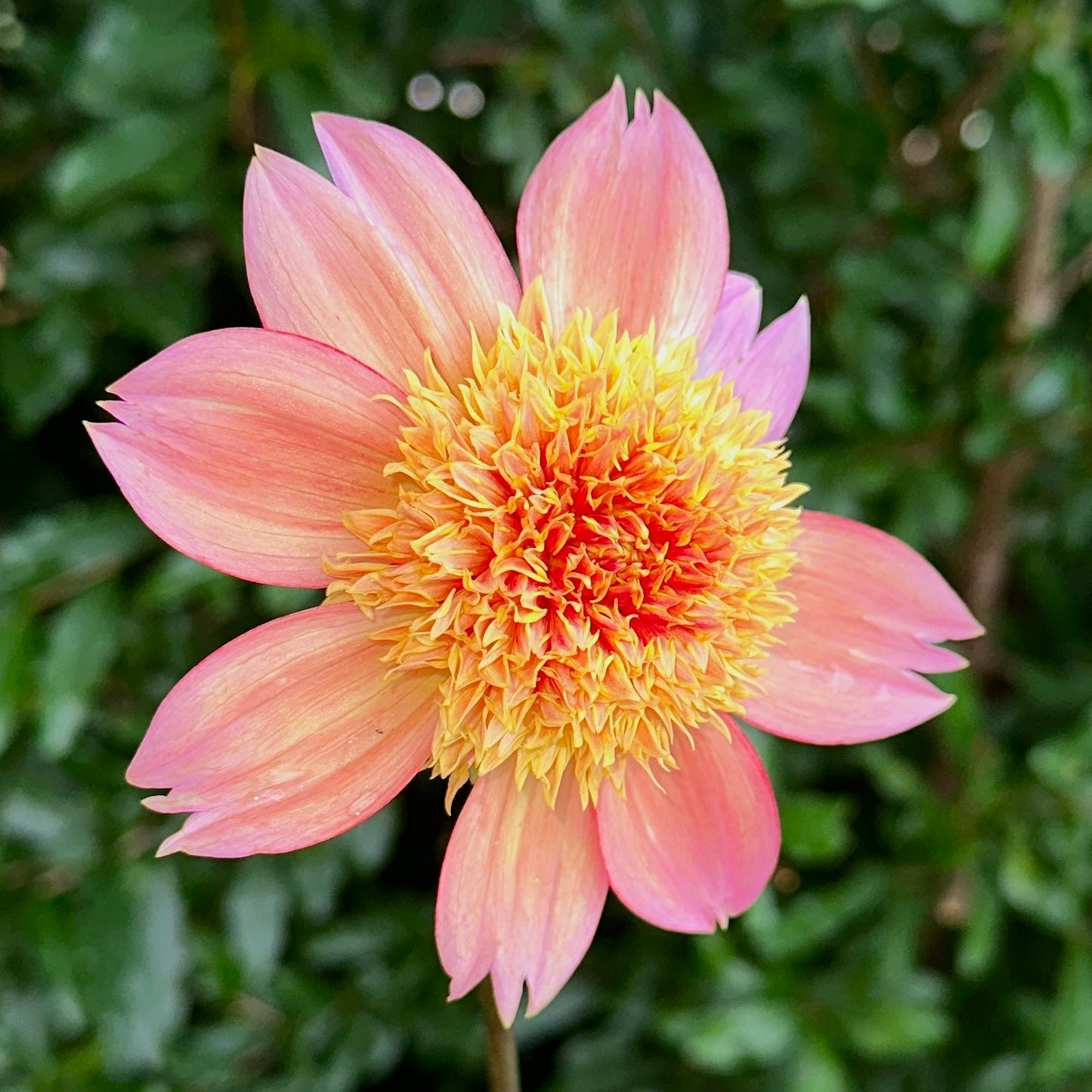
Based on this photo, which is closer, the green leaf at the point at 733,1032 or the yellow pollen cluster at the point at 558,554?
the yellow pollen cluster at the point at 558,554

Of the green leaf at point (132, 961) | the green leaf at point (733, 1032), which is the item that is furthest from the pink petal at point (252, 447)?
the green leaf at point (733, 1032)

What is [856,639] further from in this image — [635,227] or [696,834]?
[635,227]

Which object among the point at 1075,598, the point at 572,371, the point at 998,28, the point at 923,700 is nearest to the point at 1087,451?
the point at 1075,598

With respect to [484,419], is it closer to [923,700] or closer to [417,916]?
[923,700]

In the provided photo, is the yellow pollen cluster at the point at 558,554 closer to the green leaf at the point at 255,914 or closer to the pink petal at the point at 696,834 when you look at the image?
the pink petal at the point at 696,834

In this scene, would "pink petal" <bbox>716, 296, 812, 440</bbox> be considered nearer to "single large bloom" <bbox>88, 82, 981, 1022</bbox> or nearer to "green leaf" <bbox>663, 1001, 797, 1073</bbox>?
"single large bloom" <bbox>88, 82, 981, 1022</bbox>

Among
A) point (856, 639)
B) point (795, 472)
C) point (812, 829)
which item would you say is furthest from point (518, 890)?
point (795, 472)

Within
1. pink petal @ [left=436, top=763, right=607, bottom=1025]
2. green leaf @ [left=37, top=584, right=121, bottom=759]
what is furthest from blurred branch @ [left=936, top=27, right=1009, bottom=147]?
green leaf @ [left=37, top=584, right=121, bottom=759]
